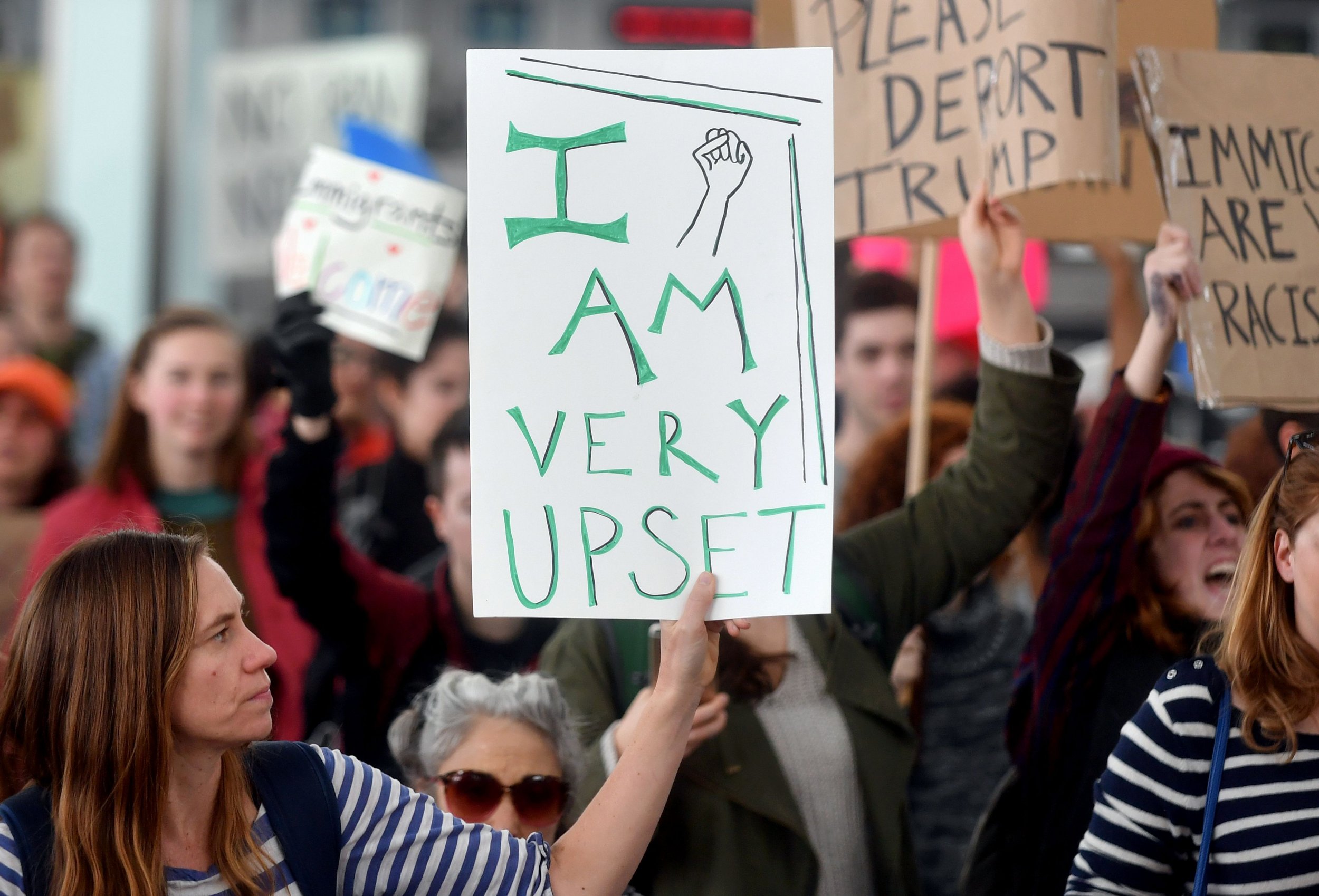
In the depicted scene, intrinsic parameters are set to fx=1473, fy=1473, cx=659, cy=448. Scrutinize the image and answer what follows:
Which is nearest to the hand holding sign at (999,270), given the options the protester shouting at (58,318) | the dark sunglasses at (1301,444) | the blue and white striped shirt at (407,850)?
the dark sunglasses at (1301,444)

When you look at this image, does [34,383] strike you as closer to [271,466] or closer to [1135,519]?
[271,466]

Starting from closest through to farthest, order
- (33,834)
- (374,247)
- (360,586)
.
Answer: (33,834)
(360,586)
(374,247)

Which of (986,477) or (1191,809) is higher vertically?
(986,477)

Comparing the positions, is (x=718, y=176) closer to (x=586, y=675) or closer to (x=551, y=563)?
(x=551, y=563)

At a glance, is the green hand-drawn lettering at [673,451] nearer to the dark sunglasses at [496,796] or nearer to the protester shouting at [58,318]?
the dark sunglasses at [496,796]

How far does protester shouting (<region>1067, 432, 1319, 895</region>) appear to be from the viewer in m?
1.75

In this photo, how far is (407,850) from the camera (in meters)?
1.56

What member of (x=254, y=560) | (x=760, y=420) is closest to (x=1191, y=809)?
(x=760, y=420)

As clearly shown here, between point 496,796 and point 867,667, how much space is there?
61 centimetres

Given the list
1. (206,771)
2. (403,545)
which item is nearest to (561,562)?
(206,771)

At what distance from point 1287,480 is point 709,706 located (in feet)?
2.66

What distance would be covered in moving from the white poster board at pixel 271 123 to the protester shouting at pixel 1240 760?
4.01 meters

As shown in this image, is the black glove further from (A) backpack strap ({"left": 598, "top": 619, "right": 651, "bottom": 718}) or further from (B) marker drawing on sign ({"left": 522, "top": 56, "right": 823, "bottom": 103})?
(B) marker drawing on sign ({"left": 522, "top": 56, "right": 823, "bottom": 103})

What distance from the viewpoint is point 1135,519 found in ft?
7.41
